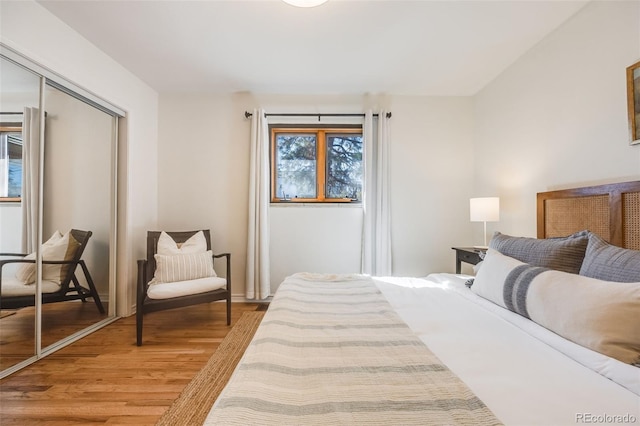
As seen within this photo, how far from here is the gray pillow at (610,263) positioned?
3.50 ft

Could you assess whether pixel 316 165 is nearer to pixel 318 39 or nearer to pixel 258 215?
pixel 258 215

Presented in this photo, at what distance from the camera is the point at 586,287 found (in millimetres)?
992

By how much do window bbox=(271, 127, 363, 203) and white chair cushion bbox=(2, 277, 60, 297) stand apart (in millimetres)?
2123

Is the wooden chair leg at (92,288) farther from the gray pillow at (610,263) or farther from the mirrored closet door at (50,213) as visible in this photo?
the gray pillow at (610,263)

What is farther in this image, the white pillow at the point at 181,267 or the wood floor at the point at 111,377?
the white pillow at the point at 181,267

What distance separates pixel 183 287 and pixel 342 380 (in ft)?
7.07

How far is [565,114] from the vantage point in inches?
80.1

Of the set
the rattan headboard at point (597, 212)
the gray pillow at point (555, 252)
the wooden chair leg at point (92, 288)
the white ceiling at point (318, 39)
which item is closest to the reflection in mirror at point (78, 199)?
the wooden chair leg at point (92, 288)

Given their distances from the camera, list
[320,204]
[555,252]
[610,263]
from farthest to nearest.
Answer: [320,204], [555,252], [610,263]

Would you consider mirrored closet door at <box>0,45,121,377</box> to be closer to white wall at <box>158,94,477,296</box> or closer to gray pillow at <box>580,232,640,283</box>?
white wall at <box>158,94,477,296</box>

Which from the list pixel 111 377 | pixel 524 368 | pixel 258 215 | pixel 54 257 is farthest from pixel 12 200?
pixel 524 368

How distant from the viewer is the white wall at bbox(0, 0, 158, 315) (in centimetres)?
184

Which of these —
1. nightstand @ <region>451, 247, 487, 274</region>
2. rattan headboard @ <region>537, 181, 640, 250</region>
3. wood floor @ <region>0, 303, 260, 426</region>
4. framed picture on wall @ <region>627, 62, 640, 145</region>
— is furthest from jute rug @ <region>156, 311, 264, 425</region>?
framed picture on wall @ <region>627, 62, 640, 145</region>

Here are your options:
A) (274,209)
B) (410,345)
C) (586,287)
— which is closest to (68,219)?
(274,209)
